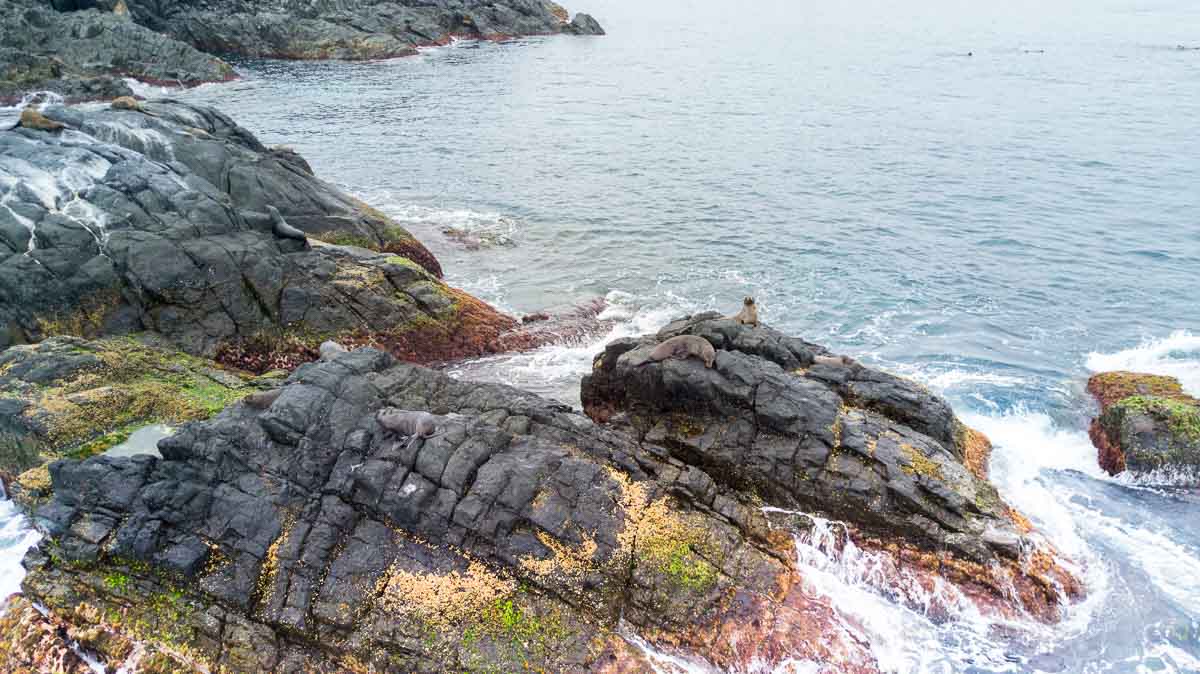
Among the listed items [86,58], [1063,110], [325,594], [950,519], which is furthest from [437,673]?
[86,58]

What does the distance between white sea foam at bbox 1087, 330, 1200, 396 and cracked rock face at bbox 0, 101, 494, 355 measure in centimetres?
2083

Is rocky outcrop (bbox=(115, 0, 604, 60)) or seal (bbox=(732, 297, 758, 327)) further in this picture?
rocky outcrop (bbox=(115, 0, 604, 60))

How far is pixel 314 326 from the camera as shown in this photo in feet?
76.8

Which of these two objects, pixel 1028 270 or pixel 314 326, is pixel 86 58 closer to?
pixel 314 326

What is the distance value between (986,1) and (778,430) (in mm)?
170340

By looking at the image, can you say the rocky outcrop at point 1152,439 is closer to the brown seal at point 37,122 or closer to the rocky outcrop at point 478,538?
the rocky outcrop at point 478,538

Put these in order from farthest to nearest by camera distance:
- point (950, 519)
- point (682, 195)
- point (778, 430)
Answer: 1. point (682, 195)
2. point (778, 430)
3. point (950, 519)

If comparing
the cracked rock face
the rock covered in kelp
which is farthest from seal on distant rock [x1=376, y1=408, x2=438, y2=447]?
the cracked rock face

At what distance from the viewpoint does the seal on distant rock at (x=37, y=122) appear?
81.3ft

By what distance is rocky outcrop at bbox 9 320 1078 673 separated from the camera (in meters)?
12.7

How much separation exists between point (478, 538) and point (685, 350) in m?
6.83

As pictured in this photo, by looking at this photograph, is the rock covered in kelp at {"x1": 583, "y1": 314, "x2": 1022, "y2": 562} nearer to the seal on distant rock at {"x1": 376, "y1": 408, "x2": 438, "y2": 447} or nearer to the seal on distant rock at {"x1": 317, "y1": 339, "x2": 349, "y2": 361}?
the seal on distant rock at {"x1": 376, "y1": 408, "x2": 438, "y2": 447}

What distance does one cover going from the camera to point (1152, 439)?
18.8 metres

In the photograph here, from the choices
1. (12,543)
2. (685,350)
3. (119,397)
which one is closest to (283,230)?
(119,397)
